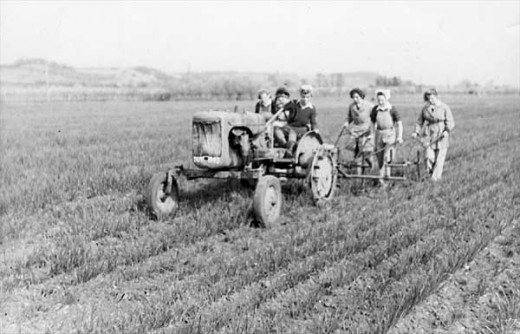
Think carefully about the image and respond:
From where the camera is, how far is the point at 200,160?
282 inches

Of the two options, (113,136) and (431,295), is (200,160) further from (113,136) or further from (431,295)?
(113,136)

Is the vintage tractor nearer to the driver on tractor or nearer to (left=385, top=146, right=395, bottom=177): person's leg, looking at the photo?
the driver on tractor

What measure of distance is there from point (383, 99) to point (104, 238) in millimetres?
5543

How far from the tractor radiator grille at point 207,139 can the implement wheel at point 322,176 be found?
1475 mm

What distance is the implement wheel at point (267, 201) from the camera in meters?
6.81

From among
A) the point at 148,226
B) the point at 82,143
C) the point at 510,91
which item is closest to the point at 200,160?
the point at 148,226

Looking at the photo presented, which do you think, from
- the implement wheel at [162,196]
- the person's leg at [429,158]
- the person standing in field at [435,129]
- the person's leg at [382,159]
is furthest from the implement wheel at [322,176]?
the person's leg at [429,158]

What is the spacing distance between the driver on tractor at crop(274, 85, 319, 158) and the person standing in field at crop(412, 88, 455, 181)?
2499 mm

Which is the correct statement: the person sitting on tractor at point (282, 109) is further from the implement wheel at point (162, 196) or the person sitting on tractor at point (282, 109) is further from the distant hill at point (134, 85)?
the implement wheel at point (162, 196)

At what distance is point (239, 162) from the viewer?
7.48 metres

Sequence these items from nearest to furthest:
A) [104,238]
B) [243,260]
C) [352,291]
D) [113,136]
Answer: [352,291]
[243,260]
[104,238]
[113,136]

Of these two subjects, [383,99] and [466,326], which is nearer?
[466,326]

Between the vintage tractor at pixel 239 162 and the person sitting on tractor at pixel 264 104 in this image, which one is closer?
the vintage tractor at pixel 239 162

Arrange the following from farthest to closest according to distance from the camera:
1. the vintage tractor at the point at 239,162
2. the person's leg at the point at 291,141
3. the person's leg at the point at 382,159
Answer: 1. the person's leg at the point at 382,159
2. the person's leg at the point at 291,141
3. the vintage tractor at the point at 239,162
